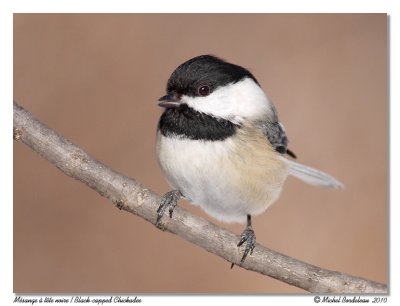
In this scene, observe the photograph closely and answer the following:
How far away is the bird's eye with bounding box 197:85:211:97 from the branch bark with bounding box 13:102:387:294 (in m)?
0.35

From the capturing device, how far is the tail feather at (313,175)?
6.87ft

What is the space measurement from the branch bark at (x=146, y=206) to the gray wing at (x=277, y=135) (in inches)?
17.4

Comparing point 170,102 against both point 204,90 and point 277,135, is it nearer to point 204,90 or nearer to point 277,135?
point 204,90

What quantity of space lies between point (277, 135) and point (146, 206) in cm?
61

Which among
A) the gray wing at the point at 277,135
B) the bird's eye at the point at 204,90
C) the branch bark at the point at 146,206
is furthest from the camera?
the gray wing at the point at 277,135

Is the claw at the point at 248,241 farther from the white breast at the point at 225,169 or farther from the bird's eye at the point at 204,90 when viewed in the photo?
the bird's eye at the point at 204,90

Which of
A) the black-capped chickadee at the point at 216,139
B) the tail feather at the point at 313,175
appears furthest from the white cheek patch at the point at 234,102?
the tail feather at the point at 313,175

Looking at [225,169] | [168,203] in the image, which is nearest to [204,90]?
[225,169]

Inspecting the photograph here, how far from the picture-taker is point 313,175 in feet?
6.95

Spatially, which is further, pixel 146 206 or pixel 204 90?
pixel 204 90

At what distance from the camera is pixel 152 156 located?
7.26 ft
